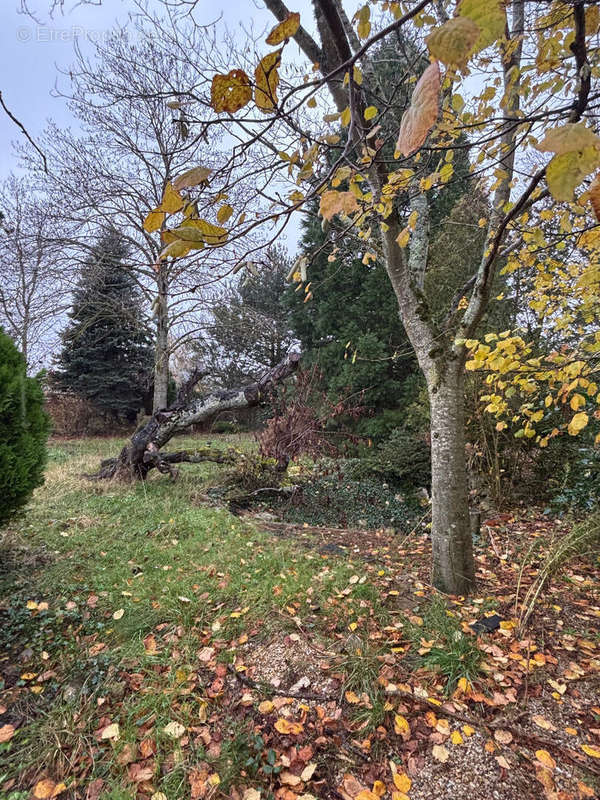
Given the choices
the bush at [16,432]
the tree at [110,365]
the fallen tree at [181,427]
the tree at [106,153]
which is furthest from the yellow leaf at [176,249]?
the tree at [110,365]

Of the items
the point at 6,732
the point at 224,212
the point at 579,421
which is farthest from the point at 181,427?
the point at 224,212

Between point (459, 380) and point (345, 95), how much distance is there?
6.22 feet

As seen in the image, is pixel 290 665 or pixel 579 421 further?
pixel 579 421

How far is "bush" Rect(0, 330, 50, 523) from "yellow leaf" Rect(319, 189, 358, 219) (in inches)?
103

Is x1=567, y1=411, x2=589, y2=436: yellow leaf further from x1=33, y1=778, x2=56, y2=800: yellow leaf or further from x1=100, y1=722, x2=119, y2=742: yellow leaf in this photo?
x1=33, y1=778, x2=56, y2=800: yellow leaf

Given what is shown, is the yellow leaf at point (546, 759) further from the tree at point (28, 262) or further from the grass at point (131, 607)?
the tree at point (28, 262)

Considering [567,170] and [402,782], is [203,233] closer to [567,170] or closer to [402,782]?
[567,170]

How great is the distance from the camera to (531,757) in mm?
1299

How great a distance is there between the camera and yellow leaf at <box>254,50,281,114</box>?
787mm

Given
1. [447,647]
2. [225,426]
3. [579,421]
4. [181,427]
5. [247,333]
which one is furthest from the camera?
[225,426]

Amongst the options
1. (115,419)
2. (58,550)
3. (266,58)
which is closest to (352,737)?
(266,58)

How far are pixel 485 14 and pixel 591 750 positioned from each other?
2.12 m

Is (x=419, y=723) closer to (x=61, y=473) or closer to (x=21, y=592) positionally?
(x=21, y=592)

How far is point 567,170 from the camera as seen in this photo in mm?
651
